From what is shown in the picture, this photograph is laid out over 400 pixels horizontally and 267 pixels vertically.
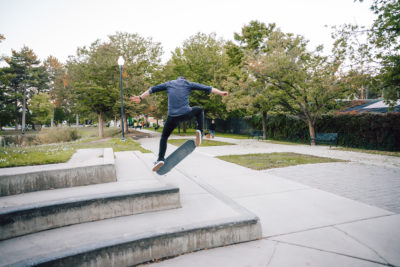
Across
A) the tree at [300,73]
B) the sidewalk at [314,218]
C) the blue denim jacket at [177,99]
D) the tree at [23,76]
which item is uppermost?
the tree at [23,76]

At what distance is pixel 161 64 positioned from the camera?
97.6 ft

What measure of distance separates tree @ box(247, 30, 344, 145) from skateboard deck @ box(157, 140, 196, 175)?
11.6m

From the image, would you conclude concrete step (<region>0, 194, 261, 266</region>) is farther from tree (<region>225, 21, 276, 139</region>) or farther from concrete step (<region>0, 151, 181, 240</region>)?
tree (<region>225, 21, 276, 139</region>)

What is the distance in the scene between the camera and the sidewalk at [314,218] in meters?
2.60

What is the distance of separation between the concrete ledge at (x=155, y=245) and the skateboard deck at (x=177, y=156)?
2004mm

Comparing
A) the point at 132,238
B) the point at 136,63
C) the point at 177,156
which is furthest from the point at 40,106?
the point at 132,238

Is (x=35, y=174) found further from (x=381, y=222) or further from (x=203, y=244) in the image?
(x=381, y=222)

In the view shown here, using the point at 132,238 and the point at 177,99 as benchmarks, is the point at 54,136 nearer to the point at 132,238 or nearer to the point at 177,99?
the point at 177,99

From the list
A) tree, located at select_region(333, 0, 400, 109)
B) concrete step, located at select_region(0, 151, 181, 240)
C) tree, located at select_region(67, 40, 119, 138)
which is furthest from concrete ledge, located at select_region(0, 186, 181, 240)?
tree, located at select_region(67, 40, 119, 138)

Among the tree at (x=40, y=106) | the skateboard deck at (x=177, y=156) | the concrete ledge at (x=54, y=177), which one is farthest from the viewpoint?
the tree at (x=40, y=106)

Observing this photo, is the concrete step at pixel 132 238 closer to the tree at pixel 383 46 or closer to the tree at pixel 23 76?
the tree at pixel 383 46

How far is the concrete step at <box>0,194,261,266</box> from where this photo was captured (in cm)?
218

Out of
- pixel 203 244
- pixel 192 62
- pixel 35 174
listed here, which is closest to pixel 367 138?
pixel 203 244

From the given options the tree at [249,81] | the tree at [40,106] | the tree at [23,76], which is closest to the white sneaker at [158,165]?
the tree at [249,81]
